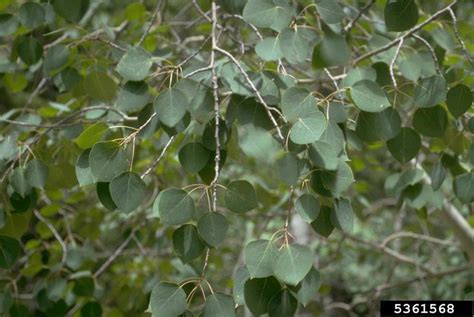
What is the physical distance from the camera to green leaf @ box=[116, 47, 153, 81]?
36.4 inches

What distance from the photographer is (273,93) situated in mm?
961

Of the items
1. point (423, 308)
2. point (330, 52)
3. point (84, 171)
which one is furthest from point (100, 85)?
point (423, 308)

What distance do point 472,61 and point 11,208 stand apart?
835mm

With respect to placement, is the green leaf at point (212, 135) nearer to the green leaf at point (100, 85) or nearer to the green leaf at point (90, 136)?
the green leaf at point (90, 136)

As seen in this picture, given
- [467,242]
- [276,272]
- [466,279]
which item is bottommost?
[466,279]

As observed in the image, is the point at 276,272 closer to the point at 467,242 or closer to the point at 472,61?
the point at 472,61

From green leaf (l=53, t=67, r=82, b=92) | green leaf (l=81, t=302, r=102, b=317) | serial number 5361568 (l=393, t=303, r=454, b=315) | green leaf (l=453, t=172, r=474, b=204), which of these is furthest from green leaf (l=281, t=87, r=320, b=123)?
serial number 5361568 (l=393, t=303, r=454, b=315)

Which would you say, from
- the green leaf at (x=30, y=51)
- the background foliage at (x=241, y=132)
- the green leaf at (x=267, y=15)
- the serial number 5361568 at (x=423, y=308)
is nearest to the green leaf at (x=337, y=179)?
the background foliage at (x=241, y=132)

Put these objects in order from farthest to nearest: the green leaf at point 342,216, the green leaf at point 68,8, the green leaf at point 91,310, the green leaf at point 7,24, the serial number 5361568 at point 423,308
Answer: the serial number 5361568 at point 423,308 < the green leaf at point 91,310 < the green leaf at point 7,24 < the green leaf at point 68,8 < the green leaf at point 342,216

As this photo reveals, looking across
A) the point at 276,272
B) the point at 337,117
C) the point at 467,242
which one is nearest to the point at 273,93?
the point at 337,117

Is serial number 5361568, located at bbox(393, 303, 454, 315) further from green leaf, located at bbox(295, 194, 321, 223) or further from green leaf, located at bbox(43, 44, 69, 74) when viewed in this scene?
green leaf, located at bbox(43, 44, 69, 74)

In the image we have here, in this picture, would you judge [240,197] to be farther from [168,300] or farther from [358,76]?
[358,76]

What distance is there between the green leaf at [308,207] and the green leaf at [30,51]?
70 centimetres

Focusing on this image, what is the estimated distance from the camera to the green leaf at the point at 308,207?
85 cm
